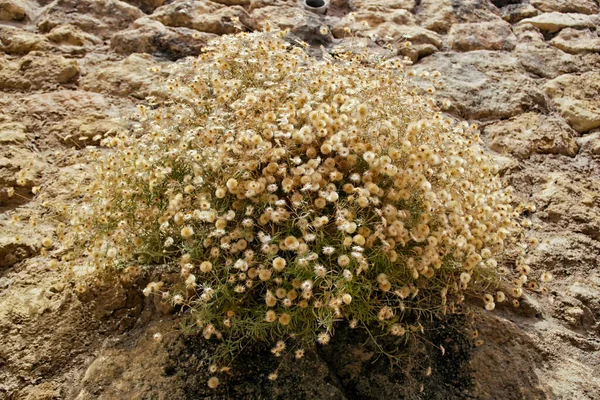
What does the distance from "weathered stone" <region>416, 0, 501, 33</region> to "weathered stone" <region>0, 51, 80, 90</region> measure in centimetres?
219

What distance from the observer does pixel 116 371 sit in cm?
153

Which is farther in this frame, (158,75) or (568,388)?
(158,75)

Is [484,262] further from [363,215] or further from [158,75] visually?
[158,75]

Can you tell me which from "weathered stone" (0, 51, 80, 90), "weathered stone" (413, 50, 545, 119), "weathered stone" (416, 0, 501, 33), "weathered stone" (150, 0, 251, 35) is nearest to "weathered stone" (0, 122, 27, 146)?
"weathered stone" (0, 51, 80, 90)

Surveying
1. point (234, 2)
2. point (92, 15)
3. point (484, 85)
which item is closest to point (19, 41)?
point (92, 15)

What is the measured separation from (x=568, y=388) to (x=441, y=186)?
→ 78 centimetres

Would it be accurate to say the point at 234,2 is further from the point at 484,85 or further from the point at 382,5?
the point at 484,85

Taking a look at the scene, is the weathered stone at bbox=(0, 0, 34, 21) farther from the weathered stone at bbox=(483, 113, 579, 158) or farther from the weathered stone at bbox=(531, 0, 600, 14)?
the weathered stone at bbox=(531, 0, 600, 14)

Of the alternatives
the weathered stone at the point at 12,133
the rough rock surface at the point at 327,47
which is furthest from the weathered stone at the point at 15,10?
the weathered stone at the point at 12,133

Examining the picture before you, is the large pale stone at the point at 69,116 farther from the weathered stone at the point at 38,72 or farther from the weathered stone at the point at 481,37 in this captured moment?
the weathered stone at the point at 481,37

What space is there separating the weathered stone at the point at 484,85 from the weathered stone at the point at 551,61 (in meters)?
0.08

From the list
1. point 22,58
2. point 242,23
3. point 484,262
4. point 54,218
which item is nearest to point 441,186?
point 484,262

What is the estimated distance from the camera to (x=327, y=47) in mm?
3006

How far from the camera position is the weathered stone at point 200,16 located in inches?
118
